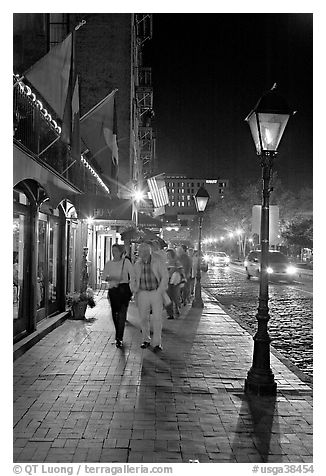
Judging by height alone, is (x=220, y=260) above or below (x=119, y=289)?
below

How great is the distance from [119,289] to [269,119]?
4.51 m

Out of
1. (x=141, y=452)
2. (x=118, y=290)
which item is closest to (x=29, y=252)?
(x=118, y=290)

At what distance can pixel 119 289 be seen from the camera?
1102 cm

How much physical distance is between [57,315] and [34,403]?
280 inches

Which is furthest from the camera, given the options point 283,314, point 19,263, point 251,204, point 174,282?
point 251,204

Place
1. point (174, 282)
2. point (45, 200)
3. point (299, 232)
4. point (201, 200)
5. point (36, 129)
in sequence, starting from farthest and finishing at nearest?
point (299, 232)
point (201, 200)
point (174, 282)
point (45, 200)
point (36, 129)

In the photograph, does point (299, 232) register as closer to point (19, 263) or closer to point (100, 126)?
point (100, 126)

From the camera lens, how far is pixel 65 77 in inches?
397

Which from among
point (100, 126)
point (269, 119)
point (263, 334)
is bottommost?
point (263, 334)

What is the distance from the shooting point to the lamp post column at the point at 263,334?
25.8ft

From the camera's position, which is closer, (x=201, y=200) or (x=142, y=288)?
(x=142, y=288)

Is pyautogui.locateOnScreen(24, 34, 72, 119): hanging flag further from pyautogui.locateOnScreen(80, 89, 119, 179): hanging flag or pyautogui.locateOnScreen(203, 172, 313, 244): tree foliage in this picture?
pyautogui.locateOnScreen(203, 172, 313, 244): tree foliage

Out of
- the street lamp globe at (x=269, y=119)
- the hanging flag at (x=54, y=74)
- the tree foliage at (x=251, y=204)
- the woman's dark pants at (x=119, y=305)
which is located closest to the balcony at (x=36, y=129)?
the hanging flag at (x=54, y=74)

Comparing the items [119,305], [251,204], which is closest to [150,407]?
[119,305]
